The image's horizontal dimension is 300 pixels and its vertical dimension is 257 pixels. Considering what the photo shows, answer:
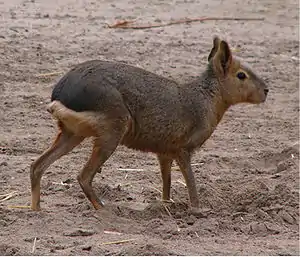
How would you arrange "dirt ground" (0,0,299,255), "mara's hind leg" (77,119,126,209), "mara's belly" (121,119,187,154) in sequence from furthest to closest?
"mara's belly" (121,119,187,154), "mara's hind leg" (77,119,126,209), "dirt ground" (0,0,299,255)

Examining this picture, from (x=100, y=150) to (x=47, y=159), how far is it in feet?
1.22

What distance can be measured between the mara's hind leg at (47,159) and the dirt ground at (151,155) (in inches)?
5.6

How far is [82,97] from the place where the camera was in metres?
6.48

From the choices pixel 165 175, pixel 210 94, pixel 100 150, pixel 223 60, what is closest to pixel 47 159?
pixel 100 150

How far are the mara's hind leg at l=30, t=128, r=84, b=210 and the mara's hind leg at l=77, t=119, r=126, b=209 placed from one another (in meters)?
0.20

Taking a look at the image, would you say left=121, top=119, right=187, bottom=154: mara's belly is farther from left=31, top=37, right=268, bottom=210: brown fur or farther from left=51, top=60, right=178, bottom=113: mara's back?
left=51, top=60, right=178, bottom=113: mara's back

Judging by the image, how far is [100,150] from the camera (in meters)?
6.66

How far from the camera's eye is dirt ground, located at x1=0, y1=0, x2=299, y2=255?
613 cm

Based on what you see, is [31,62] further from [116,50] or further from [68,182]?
[68,182]

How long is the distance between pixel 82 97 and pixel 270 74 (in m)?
4.45

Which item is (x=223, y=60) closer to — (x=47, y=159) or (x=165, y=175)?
(x=165, y=175)

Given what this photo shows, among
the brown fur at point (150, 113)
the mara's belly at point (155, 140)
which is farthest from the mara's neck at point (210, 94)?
the mara's belly at point (155, 140)

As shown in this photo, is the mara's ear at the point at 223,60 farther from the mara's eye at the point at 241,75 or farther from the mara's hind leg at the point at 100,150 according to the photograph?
the mara's hind leg at the point at 100,150

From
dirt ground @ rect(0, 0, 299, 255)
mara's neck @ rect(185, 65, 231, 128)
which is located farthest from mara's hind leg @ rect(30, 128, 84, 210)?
mara's neck @ rect(185, 65, 231, 128)
